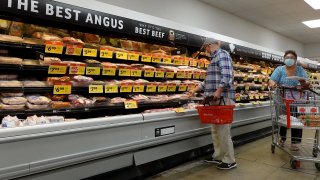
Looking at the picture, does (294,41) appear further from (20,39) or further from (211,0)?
(20,39)

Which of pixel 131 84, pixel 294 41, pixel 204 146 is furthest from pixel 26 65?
pixel 294 41

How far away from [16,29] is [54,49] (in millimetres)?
413

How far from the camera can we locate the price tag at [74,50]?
9.32 feet

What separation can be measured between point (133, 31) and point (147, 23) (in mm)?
291

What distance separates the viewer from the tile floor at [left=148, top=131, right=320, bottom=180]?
3363 mm

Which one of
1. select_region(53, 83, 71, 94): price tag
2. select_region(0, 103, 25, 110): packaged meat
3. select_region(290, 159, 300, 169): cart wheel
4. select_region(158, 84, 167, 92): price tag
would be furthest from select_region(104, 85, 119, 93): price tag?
select_region(290, 159, 300, 169): cart wheel

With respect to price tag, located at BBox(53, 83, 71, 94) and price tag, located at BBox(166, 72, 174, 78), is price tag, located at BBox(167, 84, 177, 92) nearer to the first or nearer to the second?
price tag, located at BBox(166, 72, 174, 78)

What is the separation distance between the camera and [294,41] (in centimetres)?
1207

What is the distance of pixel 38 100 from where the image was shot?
2615mm

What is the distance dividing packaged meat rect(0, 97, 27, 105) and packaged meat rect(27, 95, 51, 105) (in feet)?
0.20

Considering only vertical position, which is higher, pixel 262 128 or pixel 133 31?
pixel 133 31

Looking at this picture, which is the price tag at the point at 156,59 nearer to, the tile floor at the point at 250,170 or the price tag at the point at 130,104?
the price tag at the point at 130,104

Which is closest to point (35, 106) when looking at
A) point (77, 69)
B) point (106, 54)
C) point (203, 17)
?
point (77, 69)

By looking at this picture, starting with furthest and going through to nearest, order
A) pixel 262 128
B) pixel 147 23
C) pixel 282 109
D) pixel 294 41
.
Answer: pixel 294 41
pixel 262 128
pixel 282 109
pixel 147 23
